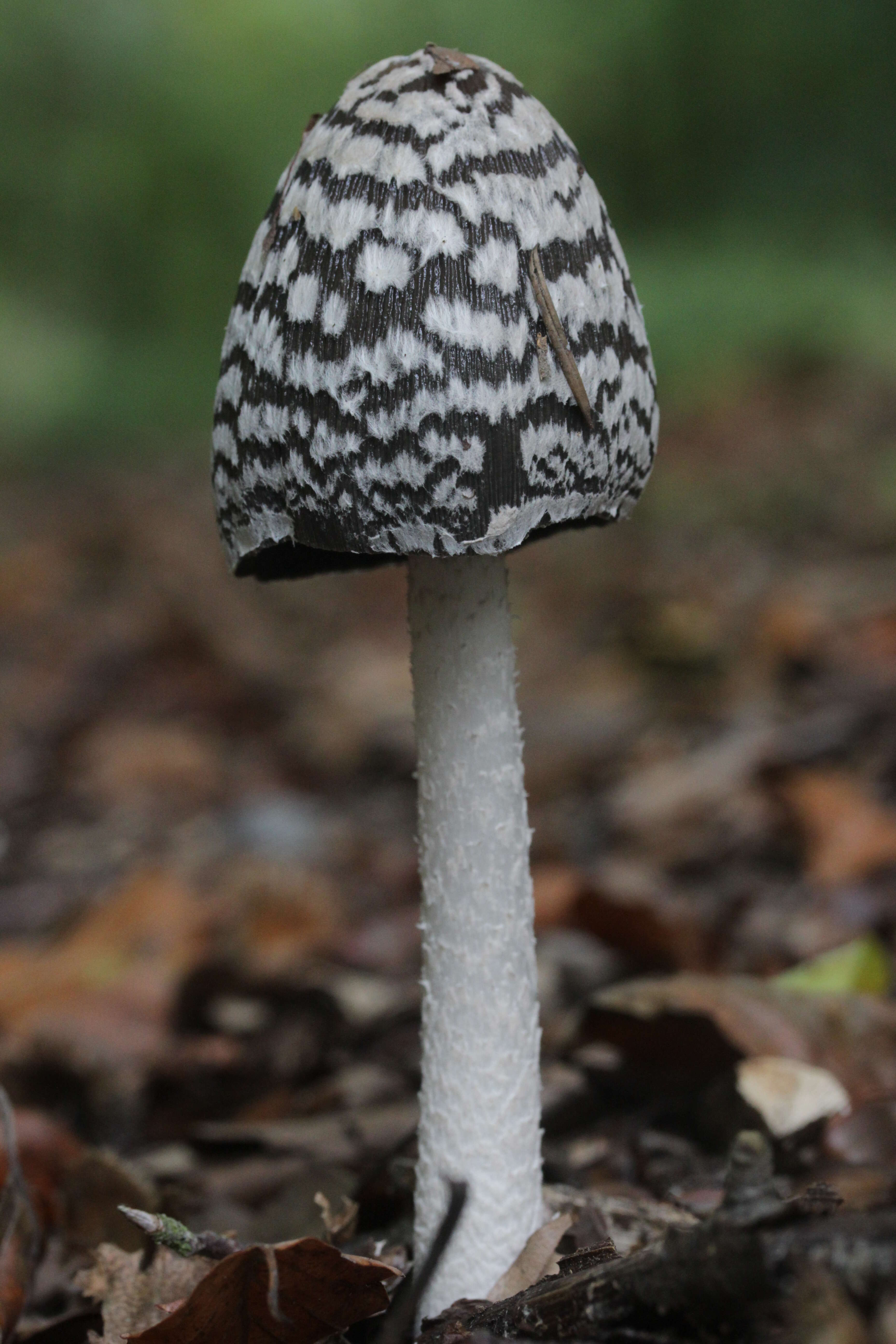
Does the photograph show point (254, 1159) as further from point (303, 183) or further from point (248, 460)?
point (303, 183)

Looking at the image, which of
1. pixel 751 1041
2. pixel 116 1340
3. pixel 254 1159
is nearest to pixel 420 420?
pixel 116 1340

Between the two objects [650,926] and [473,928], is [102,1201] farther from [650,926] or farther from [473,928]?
[650,926]

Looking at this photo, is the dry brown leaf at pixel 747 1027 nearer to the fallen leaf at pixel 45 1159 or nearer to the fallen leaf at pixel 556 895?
the fallen leaf at pixel 556 895

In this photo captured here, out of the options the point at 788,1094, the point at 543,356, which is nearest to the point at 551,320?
the point at 543,356

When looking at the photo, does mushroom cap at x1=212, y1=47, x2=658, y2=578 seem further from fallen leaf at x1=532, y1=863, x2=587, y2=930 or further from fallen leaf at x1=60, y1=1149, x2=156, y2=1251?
fallen leaf at x1=532, y1=863, x2=587, y2=930

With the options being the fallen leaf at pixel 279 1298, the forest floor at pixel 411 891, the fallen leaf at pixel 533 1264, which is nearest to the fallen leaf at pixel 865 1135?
the forest floor at pixel 411 891

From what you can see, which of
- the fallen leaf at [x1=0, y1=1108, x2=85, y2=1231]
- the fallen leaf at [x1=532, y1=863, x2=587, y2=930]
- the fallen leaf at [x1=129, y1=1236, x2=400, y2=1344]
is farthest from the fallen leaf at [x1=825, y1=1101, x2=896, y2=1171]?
the fallen leaf at [x1=0, y1=1108, x2=85, y2=1231]
